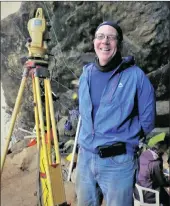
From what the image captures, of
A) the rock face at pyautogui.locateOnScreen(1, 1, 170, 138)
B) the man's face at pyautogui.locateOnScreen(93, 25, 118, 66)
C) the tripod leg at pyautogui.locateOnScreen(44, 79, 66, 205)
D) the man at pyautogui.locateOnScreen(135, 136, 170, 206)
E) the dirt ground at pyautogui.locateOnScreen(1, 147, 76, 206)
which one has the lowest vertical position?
the dirt ground at pyautogui.locateOnScreen(1, 147, 76, 206)

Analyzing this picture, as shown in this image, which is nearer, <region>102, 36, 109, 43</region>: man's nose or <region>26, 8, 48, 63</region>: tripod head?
<region>102, 36, 109, 43</region>: man's nose

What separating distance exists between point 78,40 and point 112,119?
3456mm

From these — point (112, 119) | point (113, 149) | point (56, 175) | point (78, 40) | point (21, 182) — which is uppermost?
point (78, 40)

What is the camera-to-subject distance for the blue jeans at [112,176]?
1316 mm

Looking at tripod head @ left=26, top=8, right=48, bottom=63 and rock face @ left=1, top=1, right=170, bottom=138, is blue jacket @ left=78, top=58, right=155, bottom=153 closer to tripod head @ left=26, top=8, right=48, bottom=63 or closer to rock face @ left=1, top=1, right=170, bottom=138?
tripod head @ left=26, top=8, right=48, bottom=63

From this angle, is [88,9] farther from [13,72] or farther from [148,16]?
[13,72]

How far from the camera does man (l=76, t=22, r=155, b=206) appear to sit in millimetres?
1316

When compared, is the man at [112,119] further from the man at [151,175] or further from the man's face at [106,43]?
the man at [151,175]

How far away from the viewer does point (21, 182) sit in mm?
3279

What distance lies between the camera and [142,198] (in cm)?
221

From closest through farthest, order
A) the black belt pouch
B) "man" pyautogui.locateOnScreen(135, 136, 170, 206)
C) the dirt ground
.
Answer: the black belt pouch < "man" pyautogui.locateOnScreen(135, 136, 170, 206) < the dirt ground

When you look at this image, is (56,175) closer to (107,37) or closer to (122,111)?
(122,111)

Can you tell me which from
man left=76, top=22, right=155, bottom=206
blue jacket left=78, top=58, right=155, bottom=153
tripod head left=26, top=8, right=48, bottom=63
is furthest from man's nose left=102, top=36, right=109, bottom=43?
tripod head left=26, top=8, right=48, bottom=63

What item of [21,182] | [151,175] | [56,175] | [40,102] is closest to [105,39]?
[40,102]
